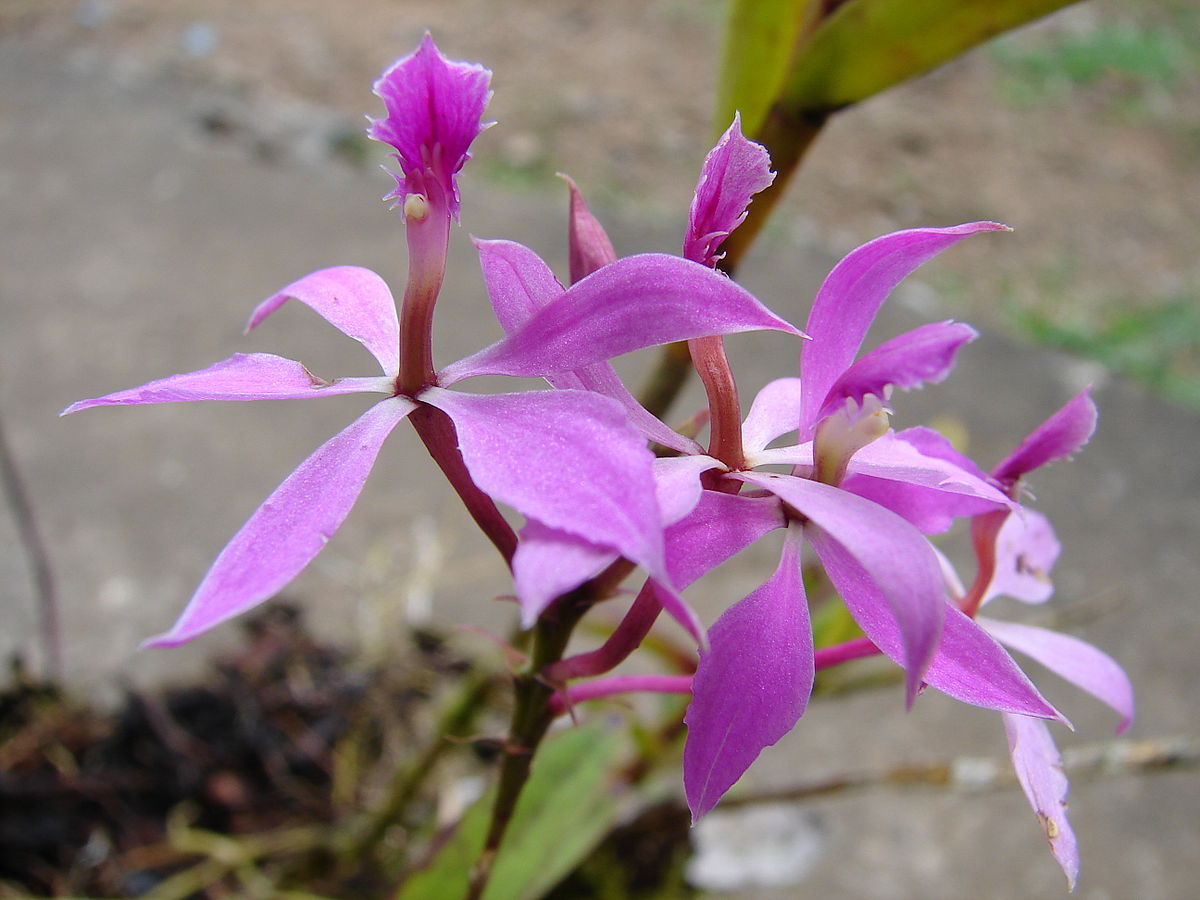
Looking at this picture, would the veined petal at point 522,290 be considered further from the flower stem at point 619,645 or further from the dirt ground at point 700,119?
the dirt ground at point 700,119

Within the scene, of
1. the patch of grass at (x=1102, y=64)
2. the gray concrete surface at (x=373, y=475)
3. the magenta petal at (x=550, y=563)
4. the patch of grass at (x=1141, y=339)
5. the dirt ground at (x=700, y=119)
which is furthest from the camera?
the patch of grass at (x=1102, y=64)

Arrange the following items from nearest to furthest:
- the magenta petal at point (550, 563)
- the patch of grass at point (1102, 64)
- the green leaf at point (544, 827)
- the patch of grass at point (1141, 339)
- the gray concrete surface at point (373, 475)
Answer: the magenta petal at point (550, 563), the green leaf at point (544, 827), the gray concrete surface at point (373, 475), the patch of grass at point (1141, 339), the patch of grass at point (1102, 64)

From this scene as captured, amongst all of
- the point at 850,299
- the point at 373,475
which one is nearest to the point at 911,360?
the point at 850,299

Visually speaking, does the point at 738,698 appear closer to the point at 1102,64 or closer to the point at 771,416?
the point at 771,416

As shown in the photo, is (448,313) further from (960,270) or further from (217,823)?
(960,270)

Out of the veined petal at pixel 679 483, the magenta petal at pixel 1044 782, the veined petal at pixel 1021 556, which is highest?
the veined petal at pixel 679 483

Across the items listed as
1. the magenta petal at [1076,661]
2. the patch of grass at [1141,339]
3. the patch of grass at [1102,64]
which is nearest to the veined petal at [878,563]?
the magenta petal at [1076,661]

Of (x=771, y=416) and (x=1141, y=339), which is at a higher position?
(x=771, y=416)
